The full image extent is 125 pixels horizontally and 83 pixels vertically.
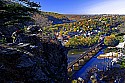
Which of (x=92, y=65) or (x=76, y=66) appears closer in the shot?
(x=92, y=65)

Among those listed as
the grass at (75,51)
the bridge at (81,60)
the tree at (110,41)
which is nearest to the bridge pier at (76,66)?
the bridge at (81,60)

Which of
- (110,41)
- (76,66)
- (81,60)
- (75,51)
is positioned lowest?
(75,51)

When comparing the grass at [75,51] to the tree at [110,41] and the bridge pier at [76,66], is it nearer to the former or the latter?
the tree at [110,41]

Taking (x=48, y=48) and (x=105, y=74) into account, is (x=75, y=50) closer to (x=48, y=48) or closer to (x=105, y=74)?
(x=105, y=74)

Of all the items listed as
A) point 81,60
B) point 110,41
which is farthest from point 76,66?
point 110,41

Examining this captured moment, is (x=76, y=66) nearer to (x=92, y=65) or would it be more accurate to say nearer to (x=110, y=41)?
(x=92, y=65)

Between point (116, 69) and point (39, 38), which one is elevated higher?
point (39, 38)

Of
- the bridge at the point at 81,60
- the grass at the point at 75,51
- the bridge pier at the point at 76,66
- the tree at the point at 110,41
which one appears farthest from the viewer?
the tree at the point at 110,41

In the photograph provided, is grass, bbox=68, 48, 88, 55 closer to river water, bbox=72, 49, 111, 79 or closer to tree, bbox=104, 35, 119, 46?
river water, bbox=72, 49, 111, 79

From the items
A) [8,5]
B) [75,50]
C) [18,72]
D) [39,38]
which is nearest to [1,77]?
[18,72]
